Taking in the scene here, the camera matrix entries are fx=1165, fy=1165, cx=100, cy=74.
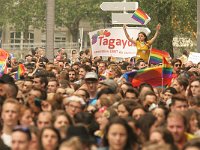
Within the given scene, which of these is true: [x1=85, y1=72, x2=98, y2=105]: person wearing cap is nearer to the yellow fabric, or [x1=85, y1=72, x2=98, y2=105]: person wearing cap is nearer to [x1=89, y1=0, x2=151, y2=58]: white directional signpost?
the yellow fabric

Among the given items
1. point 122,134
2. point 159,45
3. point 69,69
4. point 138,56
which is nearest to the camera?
point 122,134

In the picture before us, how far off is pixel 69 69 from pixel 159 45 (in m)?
24.1

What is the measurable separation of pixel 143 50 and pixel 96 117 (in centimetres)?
1142

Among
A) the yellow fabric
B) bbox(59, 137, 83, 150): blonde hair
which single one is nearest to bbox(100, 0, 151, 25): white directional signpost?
the yellow fabric

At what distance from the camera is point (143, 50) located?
27.5 meters

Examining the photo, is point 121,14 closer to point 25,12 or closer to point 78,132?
point 78,132

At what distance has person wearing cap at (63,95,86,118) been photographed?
54.6 feet

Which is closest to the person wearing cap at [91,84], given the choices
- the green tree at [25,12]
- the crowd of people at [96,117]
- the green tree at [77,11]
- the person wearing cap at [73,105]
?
the crowd of people at [96,117]

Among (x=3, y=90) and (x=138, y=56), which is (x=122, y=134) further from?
(x=138, y=56)

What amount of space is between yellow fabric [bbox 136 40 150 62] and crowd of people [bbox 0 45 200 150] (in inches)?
197

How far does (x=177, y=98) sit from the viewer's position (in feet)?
55.0

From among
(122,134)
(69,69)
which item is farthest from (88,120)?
(69,69)

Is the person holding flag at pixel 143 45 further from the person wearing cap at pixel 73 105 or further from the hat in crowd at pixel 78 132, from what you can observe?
the hat in crowd at pixel 78 132

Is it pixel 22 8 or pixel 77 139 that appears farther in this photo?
pixel 22 8
